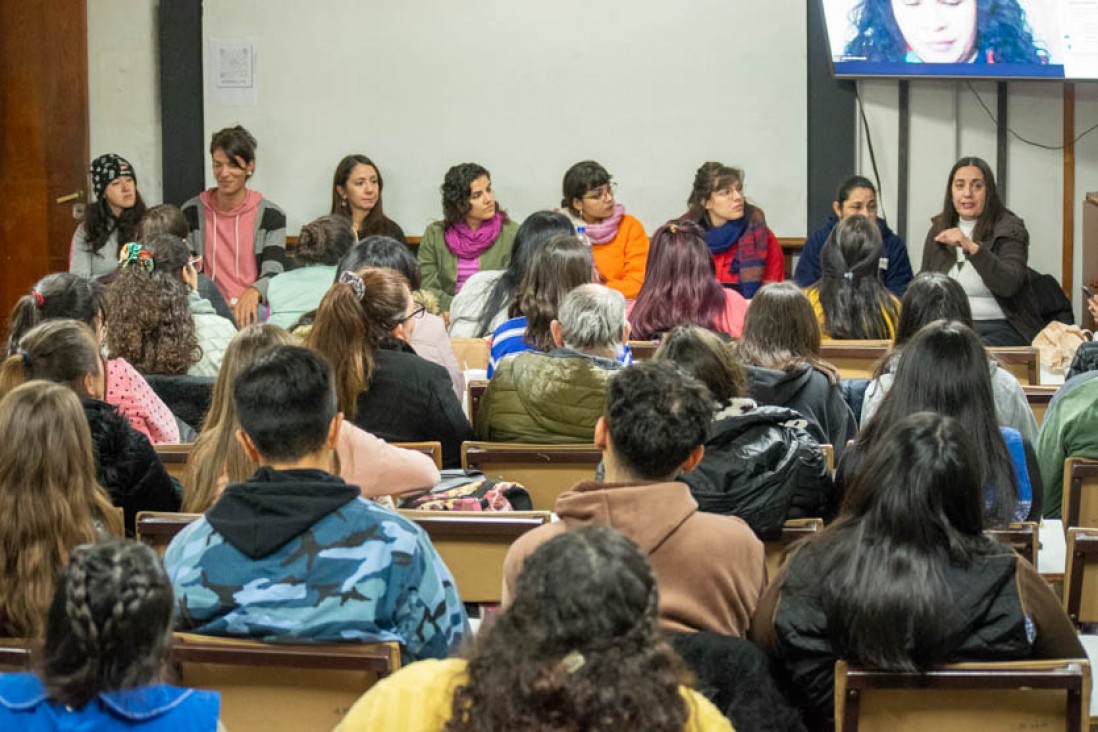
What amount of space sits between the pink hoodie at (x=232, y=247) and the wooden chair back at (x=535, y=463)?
3.99 metres

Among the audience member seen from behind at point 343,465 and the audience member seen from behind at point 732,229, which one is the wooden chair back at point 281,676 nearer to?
the audience member seen from behind at point 343,465

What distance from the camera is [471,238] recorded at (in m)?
7.16

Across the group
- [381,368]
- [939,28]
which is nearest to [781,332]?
[381,368]

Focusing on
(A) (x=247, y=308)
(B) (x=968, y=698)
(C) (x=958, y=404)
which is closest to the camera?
(B) (x=968, y=698)

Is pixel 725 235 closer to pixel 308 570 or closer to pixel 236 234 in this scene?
pixel 236 234

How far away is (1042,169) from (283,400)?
248 inches

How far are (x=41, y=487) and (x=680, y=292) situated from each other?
120 inches

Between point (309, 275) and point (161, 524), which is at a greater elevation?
point (309, 275)

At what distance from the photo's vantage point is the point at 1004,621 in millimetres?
2268

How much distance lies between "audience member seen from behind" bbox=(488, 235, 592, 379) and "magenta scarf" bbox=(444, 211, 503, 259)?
A: 2372 millimetres

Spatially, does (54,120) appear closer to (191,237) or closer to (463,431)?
(191,237)

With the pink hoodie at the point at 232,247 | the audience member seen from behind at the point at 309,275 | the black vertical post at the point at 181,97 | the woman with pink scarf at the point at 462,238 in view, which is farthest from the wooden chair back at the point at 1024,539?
the black vertical post at the point at 181,97

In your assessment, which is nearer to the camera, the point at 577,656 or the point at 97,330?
the point at 577,656

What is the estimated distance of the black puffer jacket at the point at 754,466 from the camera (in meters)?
2.89
